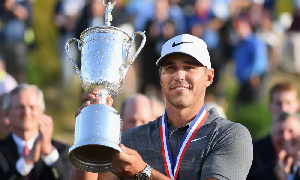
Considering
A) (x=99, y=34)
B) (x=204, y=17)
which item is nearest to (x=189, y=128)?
(x=99, y=34)

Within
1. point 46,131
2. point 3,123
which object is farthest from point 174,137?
point 3,123

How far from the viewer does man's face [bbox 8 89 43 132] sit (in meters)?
6.62

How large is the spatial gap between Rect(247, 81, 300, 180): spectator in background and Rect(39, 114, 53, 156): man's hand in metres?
2.33

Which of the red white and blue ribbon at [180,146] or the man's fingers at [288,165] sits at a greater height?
the red white and blue ribbon at [180,146]

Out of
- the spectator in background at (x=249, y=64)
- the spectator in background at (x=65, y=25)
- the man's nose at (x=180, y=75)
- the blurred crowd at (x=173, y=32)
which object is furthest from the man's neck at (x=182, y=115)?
the spectator in background at (x=65, y=25)

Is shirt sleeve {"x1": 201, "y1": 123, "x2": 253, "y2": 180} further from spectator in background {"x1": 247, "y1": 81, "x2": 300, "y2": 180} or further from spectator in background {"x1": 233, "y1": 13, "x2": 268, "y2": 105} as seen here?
spectator in background {"x1": 233, "y1": 13, "x2": 268, "y2": 105}

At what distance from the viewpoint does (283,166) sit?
21.5ft

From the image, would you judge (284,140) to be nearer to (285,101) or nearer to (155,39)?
(285,101)

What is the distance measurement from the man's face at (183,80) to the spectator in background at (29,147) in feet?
7.56

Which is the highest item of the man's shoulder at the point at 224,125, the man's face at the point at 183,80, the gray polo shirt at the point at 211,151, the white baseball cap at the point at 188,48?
the white baseball cap at the point at 188,48

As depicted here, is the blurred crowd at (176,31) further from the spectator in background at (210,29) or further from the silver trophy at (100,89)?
the silver trophy at (100,89)

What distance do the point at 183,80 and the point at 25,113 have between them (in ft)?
10.1

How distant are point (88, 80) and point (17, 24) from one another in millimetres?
7930

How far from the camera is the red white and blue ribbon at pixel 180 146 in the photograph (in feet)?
12.4
